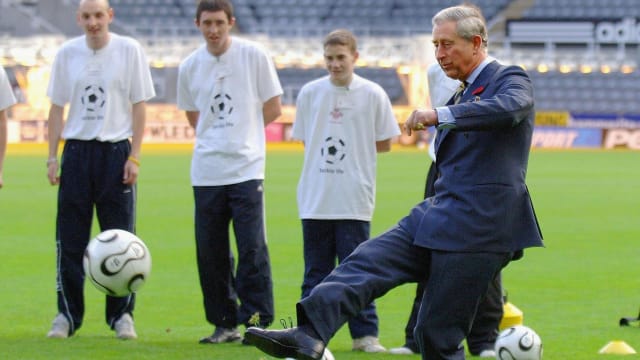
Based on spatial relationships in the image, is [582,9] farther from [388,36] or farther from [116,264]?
[116,264]

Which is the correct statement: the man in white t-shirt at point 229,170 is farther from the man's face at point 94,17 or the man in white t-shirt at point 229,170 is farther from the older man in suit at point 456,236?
the older man in suit at point 456,236

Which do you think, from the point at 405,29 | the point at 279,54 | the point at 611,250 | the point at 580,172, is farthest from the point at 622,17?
the point at 611,250

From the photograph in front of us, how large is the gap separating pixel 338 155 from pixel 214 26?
3.73ft

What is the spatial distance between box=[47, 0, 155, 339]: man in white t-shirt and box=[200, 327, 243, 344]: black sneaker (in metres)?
0.51

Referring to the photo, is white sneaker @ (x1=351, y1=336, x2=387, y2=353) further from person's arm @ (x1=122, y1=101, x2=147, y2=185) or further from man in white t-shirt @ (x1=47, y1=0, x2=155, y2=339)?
person's arm @ (x1=122, y1=101, x2=147, y2=185)

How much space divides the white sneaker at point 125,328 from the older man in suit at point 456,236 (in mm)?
2976

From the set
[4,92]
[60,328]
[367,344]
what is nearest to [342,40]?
[367,344]

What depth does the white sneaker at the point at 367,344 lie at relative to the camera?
26.7ft

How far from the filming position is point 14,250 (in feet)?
46.8

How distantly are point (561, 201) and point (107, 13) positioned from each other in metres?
14.5

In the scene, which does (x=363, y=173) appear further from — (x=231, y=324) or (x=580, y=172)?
(x=580, y=172)

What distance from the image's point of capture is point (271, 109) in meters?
8.80

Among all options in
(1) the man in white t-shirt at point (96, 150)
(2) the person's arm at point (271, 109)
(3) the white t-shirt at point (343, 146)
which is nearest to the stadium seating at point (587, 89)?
(2) the person's arm at point (271, 109)

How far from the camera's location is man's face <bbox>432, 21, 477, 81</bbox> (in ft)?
18.5
